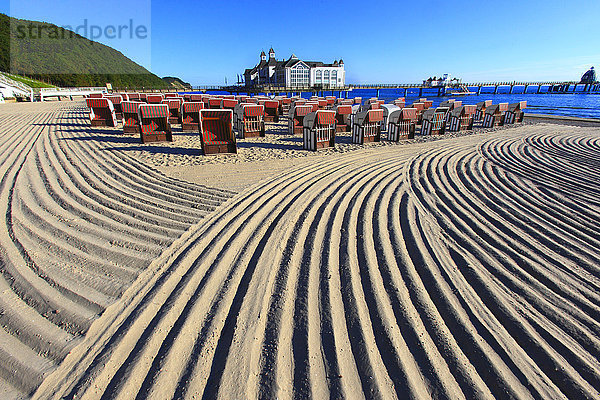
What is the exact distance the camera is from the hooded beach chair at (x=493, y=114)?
15.3 meters

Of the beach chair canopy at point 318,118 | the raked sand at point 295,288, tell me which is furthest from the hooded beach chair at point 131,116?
the beach chair canopy at point 318,118

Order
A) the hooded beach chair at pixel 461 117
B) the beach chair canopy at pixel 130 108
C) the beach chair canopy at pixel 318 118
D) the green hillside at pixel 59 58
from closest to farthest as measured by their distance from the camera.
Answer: the beach chair canopy at pixel 318 118
the beach chair canopy at pixel 130 108
the hooded beach chair at pixel 461 117
the green hillside at pixel 59 58

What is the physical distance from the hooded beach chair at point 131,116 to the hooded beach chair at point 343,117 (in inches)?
318

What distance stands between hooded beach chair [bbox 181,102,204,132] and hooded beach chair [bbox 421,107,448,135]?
998 centimetres

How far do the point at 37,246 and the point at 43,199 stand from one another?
1.64 m

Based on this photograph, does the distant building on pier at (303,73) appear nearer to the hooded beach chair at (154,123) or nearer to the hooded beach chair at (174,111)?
the hooded beach chair at (174,111)

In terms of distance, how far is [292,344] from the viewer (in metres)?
2.17

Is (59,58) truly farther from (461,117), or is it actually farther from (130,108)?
(461,117)

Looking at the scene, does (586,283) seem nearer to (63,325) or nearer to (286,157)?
(63,325)

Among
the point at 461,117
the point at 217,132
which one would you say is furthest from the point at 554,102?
the point at 217,132

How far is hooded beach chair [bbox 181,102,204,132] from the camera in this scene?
495 inches

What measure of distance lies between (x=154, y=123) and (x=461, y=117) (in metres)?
13.7

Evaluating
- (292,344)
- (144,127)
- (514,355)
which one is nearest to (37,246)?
(292,344)

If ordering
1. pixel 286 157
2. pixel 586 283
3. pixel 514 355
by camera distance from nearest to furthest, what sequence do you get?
pixel 514 355, pixel 586 283, pixel 286 157
